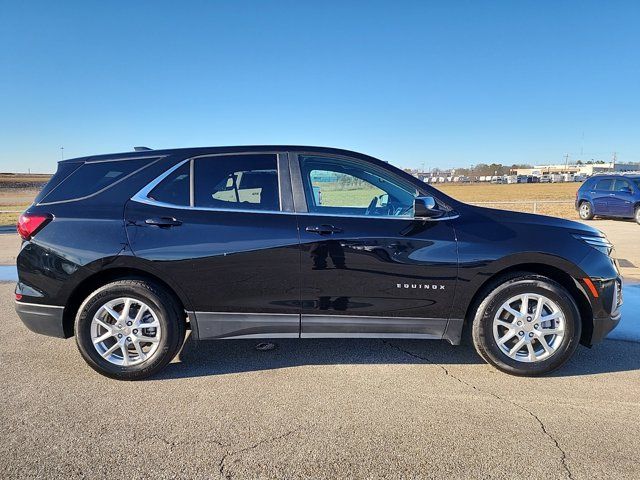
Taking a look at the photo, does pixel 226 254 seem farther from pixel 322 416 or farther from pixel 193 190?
pixel 322 416

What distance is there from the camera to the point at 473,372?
3.47 meters

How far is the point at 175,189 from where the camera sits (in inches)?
134

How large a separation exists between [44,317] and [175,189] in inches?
55.9

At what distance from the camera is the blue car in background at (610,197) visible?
13.5m

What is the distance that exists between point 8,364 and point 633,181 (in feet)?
53.8

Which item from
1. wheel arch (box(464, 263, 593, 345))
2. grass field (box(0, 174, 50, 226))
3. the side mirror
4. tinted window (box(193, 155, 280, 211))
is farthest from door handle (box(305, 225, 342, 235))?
grass field (box(0, 174, 50, 226))

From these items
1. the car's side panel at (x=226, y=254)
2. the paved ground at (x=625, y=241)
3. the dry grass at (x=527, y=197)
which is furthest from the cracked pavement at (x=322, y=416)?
the paved ground at (x=625, y=241)

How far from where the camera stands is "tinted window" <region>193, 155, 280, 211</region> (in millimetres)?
3383

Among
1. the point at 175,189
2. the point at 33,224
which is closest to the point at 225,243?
the point at 175,189

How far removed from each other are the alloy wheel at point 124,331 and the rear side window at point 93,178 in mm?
922

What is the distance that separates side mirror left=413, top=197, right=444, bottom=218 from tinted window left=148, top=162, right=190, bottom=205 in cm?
179

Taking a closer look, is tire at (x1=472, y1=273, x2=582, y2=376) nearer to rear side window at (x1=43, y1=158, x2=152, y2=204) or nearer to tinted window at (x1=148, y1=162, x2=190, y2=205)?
tinted window at (x1=148, y1=162, x2=190, y2=205)

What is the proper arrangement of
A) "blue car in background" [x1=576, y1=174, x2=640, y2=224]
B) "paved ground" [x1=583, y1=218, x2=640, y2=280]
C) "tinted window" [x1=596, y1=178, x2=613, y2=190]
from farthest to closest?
"tinted window" [x1=596, y1=178, x2=613, y2=190] < "blue car in background" [x1=576, y1=174, x2=640, y2=224] < "paved ground" [x1=583, y1=218, x2=640, y2=280]

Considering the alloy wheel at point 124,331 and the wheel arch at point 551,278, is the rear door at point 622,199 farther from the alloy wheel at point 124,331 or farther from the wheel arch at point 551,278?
the alloy wheel at point 124,331
